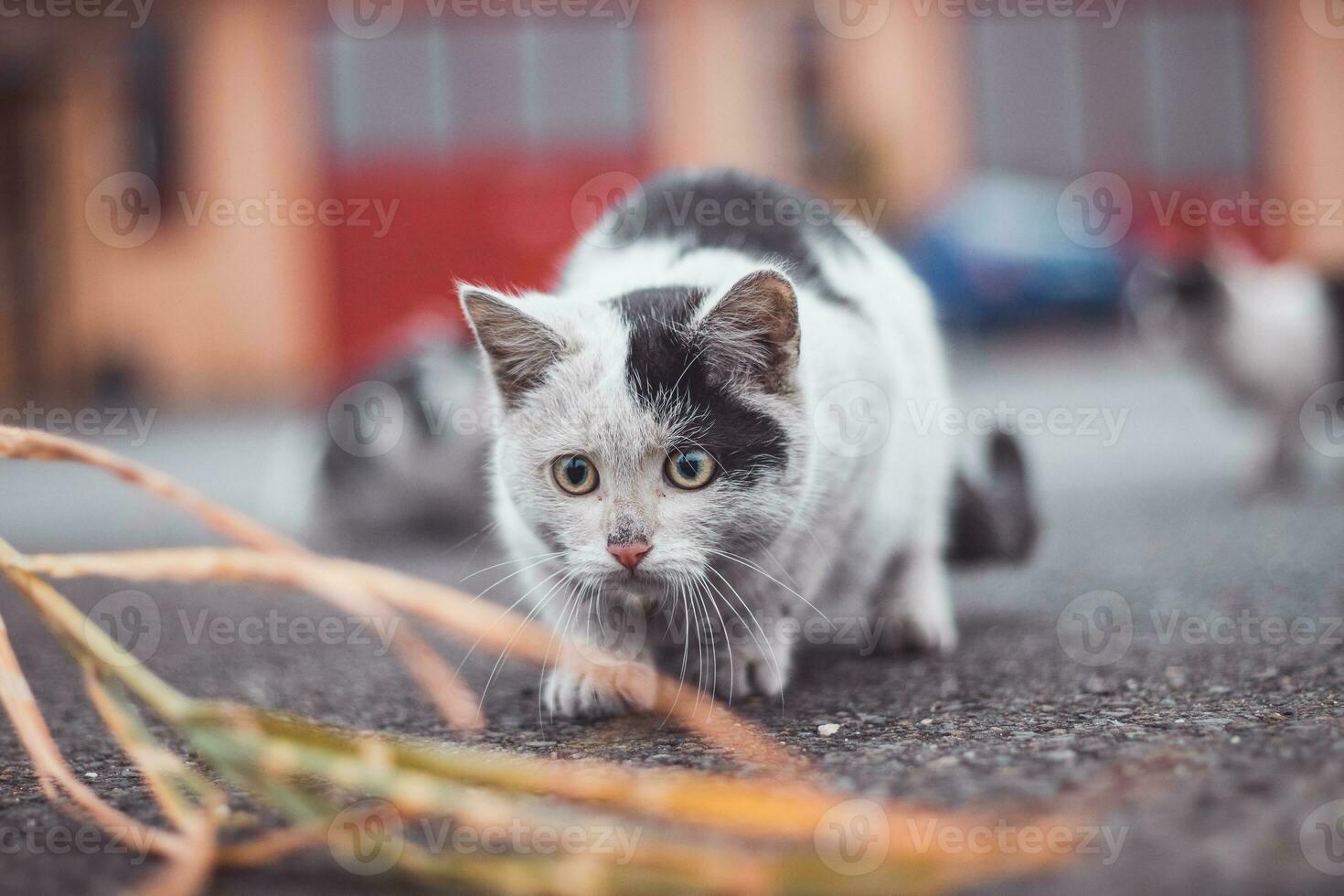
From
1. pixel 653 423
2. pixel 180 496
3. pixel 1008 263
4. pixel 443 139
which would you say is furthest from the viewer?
pixel 443 139

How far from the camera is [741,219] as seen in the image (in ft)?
7.77

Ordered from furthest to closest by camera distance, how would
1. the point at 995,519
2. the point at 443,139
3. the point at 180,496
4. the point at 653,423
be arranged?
the point at 443,139 < the point at 995,519 < the point at 653,423 < the point at 180,496

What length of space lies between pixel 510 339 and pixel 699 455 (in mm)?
349

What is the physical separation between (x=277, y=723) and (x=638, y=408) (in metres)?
0.75

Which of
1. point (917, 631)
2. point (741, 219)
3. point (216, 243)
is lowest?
point (917, 631)

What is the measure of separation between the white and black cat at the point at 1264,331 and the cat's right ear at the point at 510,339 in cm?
343

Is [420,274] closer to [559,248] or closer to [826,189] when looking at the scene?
[559,248]

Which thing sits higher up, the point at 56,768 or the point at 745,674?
the point at 56,768

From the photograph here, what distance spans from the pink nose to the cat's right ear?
1.15 ft

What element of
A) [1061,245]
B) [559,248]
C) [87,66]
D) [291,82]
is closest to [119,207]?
[87,66]

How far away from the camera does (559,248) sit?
12531 mm

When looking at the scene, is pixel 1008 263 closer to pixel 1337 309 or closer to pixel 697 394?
pixel 1337 309

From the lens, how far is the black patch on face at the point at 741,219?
2275mm

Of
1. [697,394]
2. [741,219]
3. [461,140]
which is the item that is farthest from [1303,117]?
[697,394]
